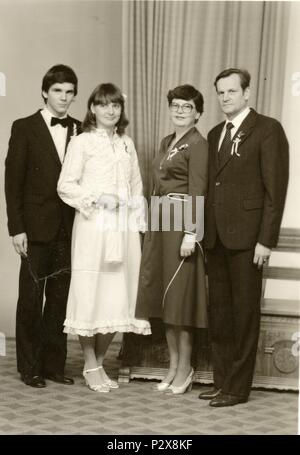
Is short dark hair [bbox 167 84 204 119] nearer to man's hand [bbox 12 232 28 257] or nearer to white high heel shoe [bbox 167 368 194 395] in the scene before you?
man's hand [bbox 12 232 28 257]

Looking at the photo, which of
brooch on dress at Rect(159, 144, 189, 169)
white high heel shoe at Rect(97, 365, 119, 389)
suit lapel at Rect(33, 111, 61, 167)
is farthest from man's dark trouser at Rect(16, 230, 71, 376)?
brooch on dress at Rect(159, 144, 189, 169)

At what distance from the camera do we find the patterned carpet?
2855 millimetres

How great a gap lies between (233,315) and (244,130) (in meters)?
0.79

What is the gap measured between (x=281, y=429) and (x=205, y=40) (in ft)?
5.77

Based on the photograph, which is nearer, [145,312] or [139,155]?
[145,312]

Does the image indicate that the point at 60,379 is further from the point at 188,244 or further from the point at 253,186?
the point at 253,186

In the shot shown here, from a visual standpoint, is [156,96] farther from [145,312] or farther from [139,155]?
[145,312]

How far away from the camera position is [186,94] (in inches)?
126

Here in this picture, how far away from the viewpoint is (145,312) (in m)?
3.33

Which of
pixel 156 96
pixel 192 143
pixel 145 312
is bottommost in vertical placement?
pixel 145 312

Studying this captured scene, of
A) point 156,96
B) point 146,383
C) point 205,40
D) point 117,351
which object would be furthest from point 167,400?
point 205,40

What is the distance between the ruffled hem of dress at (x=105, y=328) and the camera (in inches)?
129

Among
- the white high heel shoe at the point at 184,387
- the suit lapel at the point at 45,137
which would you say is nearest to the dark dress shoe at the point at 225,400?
the white high heel shoe at the point at 184,387

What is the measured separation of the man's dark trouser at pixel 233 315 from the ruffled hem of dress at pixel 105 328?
12.2 inches
